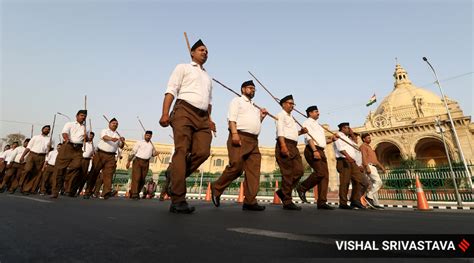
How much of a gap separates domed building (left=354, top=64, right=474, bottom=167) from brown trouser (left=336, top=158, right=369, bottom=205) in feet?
98.8

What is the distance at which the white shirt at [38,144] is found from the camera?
7898 millimetres

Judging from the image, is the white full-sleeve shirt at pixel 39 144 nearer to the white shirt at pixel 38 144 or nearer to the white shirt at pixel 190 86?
the white shirt at pixel 38 144

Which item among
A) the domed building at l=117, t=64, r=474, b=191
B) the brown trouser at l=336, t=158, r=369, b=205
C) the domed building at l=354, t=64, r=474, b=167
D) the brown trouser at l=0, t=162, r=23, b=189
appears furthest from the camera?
the domed building at l=117, t=64, r=474, b=191

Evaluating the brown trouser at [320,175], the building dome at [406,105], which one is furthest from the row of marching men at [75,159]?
the building dome at [406,105]

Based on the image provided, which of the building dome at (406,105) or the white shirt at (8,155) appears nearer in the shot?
the white shirt at (8,155)

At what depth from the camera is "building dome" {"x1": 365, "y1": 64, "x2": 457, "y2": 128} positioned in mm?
41088

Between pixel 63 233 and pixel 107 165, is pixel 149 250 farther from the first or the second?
pixel 107 165

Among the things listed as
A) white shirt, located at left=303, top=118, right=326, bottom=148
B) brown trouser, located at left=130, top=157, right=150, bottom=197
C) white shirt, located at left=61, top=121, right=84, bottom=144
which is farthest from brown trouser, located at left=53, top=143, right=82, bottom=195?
white shirt, located at left=303, top=118, right=326, bottom=148

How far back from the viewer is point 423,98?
48.1 meters

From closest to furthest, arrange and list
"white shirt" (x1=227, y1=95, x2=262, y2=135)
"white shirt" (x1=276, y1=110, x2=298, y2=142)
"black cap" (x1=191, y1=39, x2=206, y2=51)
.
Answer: "black cap" (x1=191, y1=39, x2=206, y2=51)
"white shirt" (x1=227, y1=95, x2=262, y2=135)
"white shirt" (x1=276, y1=110, x2=298, y2=142)

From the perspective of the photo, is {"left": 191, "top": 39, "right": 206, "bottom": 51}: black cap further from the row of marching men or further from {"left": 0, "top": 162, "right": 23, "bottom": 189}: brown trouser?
{"left": 0, "top": 162, "right": 23, "bottom": 189}: brown trouser

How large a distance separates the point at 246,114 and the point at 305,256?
3.29m

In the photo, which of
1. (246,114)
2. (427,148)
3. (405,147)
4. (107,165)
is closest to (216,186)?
(246,114)

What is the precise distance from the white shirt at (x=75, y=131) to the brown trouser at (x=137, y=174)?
5.06 ft
